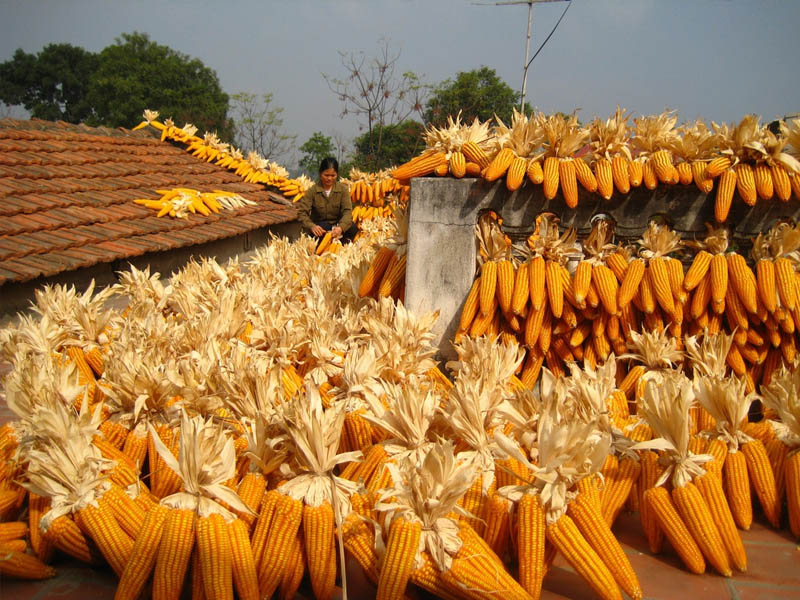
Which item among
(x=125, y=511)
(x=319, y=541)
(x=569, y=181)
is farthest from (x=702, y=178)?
(x=125, y=511)

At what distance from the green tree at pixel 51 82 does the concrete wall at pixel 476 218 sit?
57576 mm

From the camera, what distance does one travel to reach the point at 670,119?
409 centimetres

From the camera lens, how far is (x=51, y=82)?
54.3 m

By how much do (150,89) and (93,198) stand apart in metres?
43.7

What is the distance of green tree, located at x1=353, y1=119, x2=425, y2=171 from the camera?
1099 inches

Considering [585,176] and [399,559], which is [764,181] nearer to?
[585,176]

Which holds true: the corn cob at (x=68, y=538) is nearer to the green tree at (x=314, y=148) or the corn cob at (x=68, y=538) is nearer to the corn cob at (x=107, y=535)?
the corn cob at (x=107, y=535)

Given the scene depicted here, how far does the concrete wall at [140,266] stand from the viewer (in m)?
5.94

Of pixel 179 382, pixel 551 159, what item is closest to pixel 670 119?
pixel 551 159

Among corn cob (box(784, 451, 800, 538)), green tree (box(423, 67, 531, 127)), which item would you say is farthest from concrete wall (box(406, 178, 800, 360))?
green tree (box(423, 67, 531, 127))

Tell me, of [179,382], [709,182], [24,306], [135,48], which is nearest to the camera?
[179,382]

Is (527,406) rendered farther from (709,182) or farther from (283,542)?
(709,182)

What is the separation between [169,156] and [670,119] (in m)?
12.1

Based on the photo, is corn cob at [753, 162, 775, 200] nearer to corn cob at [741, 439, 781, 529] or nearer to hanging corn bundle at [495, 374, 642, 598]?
corn cob at [741, 439, 781, 529]
